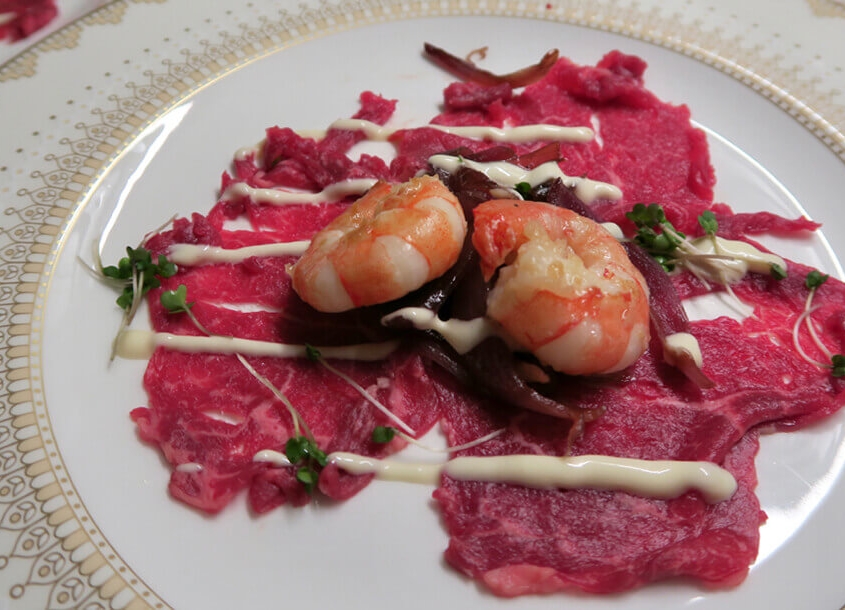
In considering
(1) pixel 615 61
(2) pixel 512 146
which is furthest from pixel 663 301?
(1) pixel 615 61

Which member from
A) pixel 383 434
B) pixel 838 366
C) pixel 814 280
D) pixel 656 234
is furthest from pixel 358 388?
pixel 814 280

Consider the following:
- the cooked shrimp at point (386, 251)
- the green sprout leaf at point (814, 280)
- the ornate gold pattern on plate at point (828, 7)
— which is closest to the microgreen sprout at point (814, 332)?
the green sprout leaf at point (814, 280)

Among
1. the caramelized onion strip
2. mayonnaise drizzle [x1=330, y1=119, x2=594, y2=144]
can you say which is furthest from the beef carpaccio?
the caramelized onion strip

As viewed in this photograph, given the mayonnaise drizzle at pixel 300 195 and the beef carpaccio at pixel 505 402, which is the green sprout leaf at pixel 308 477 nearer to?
the beef carpaccio at pixel 505 402

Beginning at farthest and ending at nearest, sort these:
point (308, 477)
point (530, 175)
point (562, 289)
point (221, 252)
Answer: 1. point (530, 175)
2. point (221, 252)
3. point (308, 477)
4. point (562, 289)

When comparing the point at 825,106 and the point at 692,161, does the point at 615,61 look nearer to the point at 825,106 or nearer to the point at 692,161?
the point at 692,161

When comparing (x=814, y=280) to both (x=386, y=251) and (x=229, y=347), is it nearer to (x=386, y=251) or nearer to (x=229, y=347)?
(x=386, y=251)
